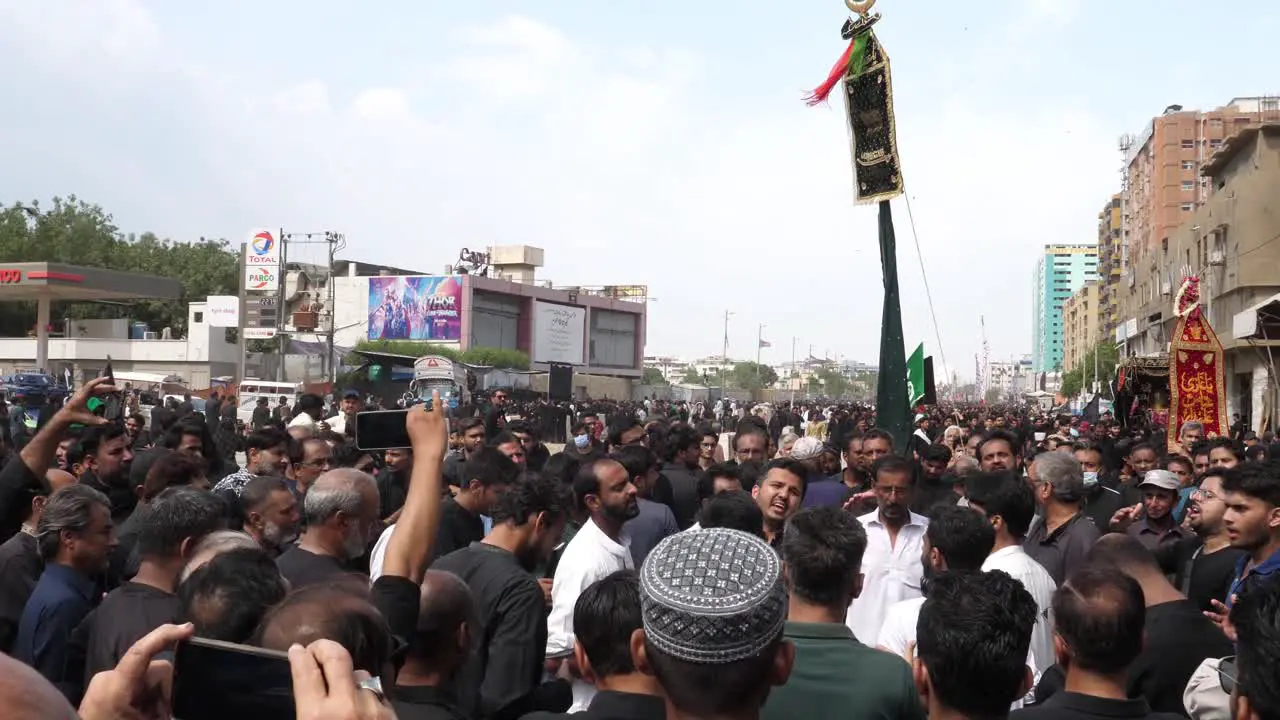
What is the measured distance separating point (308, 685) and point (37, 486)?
4382 mm

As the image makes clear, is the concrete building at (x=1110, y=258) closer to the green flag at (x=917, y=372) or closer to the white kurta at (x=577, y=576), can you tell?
the green flag at (x=917, y=372)

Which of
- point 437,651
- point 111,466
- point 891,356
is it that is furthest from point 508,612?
point 891,356

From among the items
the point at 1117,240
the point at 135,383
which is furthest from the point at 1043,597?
the point at 1117,240

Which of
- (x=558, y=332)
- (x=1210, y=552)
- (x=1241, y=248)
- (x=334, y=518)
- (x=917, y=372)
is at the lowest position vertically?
(x=1210, y=552)

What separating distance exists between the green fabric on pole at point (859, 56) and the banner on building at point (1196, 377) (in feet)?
20.5

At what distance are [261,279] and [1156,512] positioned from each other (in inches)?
1903

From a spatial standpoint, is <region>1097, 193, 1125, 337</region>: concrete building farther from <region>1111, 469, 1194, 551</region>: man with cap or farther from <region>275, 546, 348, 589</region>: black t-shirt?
<region>275, 546, 348, 589</region>: black t-shirt

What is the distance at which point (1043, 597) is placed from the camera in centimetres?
489

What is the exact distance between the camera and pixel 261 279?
5147cm

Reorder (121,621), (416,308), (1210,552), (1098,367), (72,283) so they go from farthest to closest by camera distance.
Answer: (1098,367) < (416,308) < (72,283) < (1210,552) < (121,621)

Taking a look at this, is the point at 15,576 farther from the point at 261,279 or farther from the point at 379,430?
the point at 261,279

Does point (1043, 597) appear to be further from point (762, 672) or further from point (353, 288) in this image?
point (353, 288)

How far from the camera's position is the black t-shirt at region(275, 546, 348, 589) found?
4.48 meters

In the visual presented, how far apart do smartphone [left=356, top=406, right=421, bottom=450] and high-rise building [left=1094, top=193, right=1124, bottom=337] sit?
9475 centimetres
